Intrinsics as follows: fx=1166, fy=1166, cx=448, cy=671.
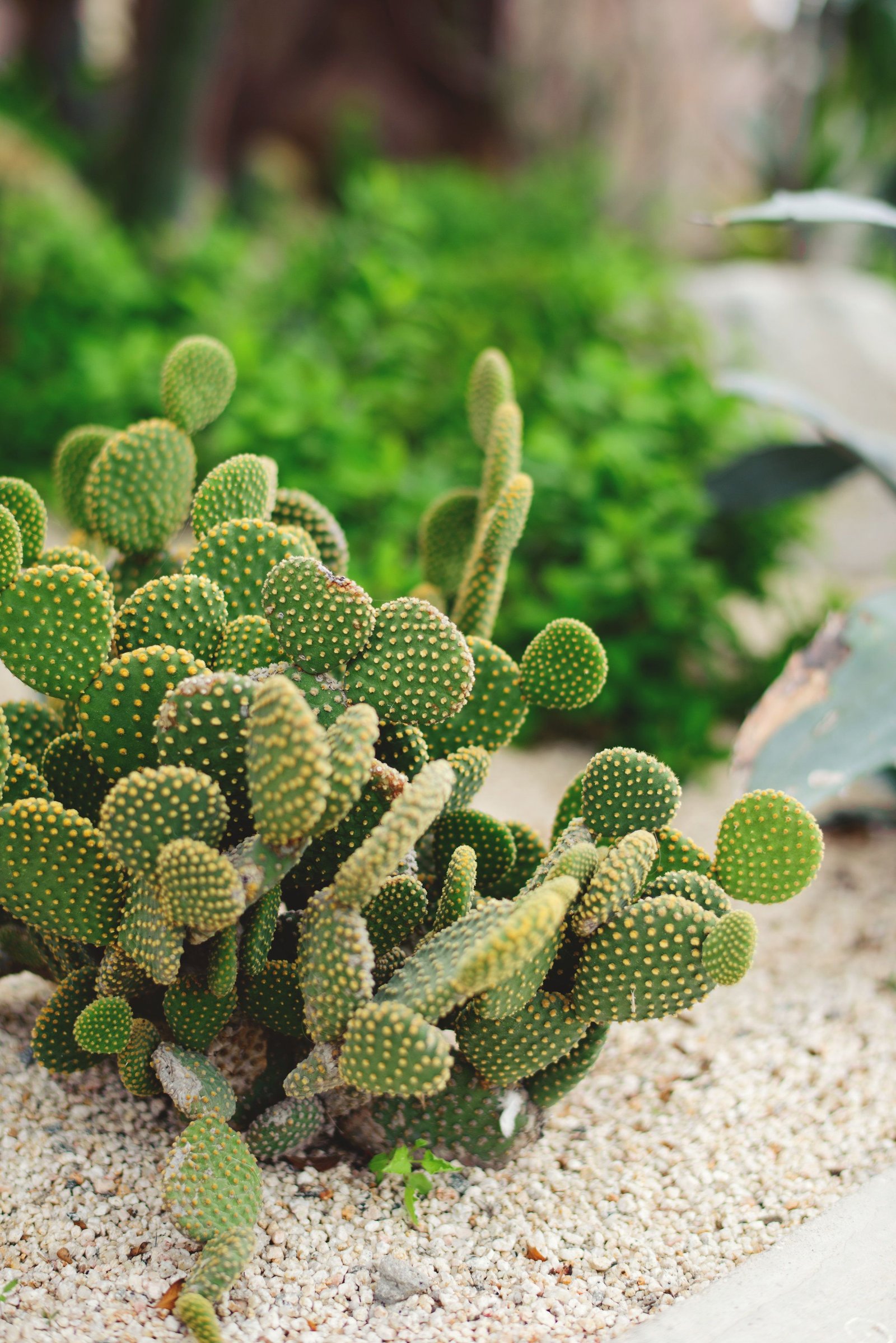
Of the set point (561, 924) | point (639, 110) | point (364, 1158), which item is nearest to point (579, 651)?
point (561, 924)

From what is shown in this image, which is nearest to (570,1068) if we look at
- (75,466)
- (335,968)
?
(335,968)

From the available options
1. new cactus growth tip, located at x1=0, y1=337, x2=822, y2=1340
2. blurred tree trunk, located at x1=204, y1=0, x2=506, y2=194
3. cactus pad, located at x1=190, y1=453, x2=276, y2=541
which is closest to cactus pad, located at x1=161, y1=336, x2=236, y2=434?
new cactus growth tip, located at x1=0, y1=337, x2=822, y2=1340

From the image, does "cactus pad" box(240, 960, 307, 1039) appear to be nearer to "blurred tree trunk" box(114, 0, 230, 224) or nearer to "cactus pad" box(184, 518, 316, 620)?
"cactus pad" box(184, 518, 316, 620)

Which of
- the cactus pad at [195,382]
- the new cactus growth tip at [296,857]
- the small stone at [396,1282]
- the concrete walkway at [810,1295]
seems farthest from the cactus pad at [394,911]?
the cactus pad at [195,382]

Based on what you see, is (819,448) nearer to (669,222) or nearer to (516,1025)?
(516,1025)

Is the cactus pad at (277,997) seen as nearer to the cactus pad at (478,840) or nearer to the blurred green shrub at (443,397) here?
the cactus pad at (478,840)

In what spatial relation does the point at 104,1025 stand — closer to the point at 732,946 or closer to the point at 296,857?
the point at 296,857
